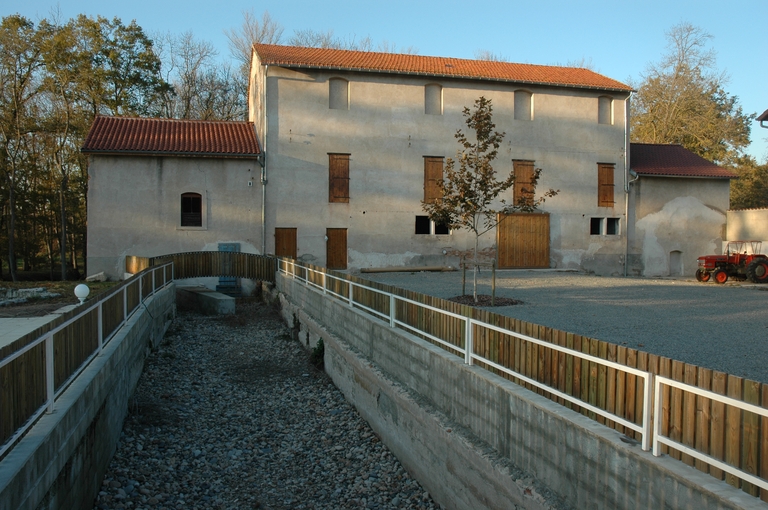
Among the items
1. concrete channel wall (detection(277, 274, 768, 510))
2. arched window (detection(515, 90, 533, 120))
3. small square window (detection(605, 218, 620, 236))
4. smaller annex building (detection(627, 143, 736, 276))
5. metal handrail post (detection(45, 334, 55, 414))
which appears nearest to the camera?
concrete channel wall (detection(277, 274, 768, 510))

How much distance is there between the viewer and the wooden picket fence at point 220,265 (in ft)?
69.0

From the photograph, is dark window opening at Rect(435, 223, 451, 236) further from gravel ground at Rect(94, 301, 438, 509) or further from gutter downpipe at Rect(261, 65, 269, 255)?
gravel ground at Rect(94, 301, 438, 509)

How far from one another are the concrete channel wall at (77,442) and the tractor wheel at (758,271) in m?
A: 20.7

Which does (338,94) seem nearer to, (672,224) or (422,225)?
(422,225)

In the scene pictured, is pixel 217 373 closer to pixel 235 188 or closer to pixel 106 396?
pixel 106 396

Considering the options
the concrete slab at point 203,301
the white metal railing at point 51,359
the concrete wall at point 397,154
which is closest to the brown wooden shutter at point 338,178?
the concrete wall at point 397,154

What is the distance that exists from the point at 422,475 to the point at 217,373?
6.98 metres

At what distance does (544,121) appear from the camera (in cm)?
2784

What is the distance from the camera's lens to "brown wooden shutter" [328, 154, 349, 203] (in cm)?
2538

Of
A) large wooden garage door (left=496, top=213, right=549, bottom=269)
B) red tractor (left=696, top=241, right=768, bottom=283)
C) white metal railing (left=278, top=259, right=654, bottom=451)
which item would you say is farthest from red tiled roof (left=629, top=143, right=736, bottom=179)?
white metal railing (left=278, top=259, right=654, bottom=451)

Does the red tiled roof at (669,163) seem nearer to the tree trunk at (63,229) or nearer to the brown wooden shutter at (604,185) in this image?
the brown wooden shutter at (604,185)

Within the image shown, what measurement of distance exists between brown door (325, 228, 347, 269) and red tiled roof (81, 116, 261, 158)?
4.64m

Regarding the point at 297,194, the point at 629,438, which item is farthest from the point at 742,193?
the point at 629,438

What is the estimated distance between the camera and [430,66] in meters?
27.2
